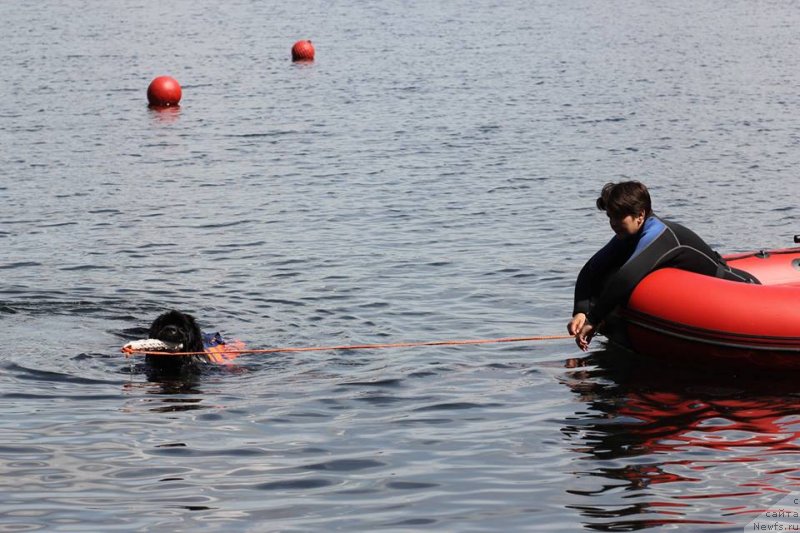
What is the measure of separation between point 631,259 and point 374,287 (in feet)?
12.6

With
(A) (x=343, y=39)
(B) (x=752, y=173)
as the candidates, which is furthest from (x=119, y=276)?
(A) (x=343, y=39)

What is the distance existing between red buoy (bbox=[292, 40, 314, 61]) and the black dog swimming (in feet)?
82.8

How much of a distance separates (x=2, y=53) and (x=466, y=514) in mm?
31402

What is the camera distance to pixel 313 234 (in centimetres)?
1533

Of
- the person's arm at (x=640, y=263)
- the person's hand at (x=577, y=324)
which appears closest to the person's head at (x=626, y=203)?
the person's arm at (x=640, y=263)

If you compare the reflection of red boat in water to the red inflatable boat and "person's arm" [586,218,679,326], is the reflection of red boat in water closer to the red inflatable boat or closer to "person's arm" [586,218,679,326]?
the red inflatable boat

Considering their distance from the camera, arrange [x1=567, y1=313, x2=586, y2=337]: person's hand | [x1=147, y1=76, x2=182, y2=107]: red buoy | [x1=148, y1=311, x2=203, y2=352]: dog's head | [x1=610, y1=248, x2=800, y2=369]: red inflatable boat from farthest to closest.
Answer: [x1=147, y1=76, x2=182, y2=107]: red buoy, [x1=148, y1=311, x2=203, y2=352]: dog's head, [x1=567, y1=313, x2=586, y2=337]: person's hand, [x1=610, y1=248, x2=800, y2=369]: red inflatable boat

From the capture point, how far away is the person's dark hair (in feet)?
29.9

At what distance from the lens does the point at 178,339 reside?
→ 9.56m

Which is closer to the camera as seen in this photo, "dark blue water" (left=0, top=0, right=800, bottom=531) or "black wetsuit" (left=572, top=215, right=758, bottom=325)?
"dark blue water" (left=0, top=0, right=800, bottom=531)

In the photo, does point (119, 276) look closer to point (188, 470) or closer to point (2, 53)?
point (188, 470)

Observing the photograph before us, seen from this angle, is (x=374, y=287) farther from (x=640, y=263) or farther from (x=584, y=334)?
(x=640, y=263)

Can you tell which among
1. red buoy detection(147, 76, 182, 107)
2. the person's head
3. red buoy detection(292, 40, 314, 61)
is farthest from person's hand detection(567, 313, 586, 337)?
red buoy detection(292, 40, 314, 61)

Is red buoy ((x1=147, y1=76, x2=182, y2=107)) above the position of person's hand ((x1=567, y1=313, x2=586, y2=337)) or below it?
above
